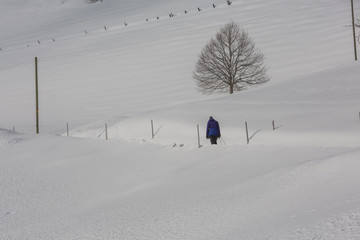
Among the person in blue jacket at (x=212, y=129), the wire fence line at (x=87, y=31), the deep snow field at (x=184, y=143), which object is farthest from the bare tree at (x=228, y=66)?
the wire fence line at (x=87, y=31)

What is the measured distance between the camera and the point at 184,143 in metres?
18.0

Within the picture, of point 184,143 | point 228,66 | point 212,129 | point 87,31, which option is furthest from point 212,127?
point 87,31

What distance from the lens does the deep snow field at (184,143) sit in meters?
7.95

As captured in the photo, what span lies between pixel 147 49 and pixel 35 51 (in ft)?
67.9

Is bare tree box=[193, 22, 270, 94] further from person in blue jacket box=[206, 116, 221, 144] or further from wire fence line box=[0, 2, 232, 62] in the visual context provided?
wire fence line box=[0, 2, 232, 62]

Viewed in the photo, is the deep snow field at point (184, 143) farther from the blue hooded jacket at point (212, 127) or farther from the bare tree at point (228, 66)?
the bare tree at point (228, 66)

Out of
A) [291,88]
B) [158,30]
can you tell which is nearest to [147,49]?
[158,30]

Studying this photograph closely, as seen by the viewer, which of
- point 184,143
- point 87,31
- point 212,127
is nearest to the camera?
point 212,127

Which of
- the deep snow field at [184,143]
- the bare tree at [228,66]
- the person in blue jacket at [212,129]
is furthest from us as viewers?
the bare tree at [228,66]

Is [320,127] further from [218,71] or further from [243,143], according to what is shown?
[218,71]

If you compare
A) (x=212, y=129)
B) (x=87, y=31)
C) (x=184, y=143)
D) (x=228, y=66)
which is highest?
(x=87, y=31)

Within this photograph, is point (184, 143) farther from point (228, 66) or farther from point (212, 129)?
point (228, 66)

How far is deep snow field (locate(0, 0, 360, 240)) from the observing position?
7.95 metres

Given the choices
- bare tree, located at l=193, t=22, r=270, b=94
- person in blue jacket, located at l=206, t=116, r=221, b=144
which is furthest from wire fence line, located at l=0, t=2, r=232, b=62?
person in blue jacket, located at l=206, t=116, r=221, b=144
